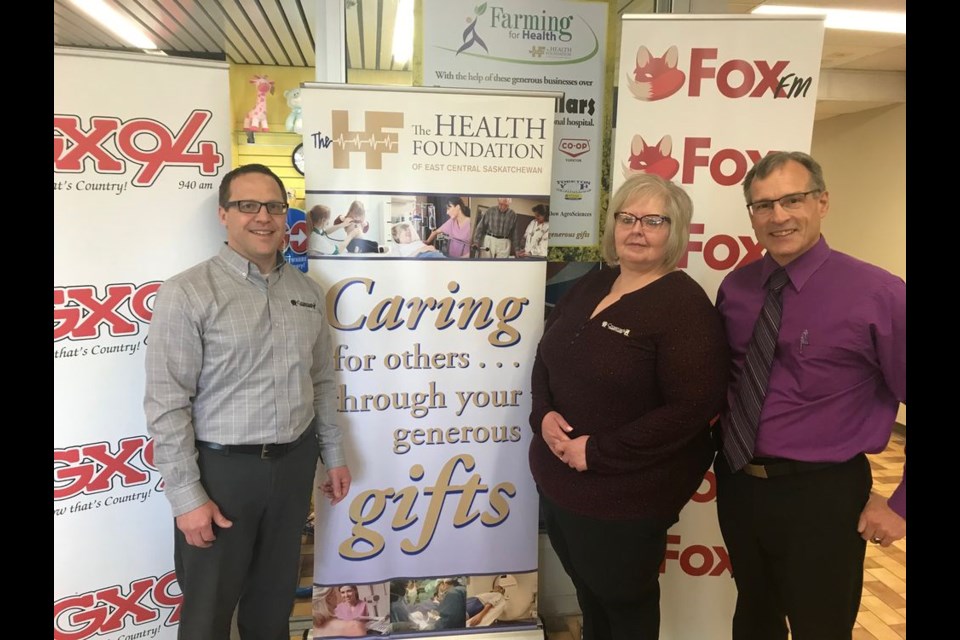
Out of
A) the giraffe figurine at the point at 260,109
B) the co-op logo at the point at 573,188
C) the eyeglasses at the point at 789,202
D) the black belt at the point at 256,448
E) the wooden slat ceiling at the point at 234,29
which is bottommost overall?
the black belt at the point at 256,448

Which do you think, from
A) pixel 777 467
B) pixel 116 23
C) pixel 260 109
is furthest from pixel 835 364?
pixel 116 23

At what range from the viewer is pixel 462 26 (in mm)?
2191

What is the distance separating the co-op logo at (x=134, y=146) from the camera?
1732mm

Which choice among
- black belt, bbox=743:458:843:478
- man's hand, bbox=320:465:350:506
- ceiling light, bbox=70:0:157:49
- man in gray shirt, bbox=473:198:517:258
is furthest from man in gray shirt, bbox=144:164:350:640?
ceiling light, bbox=70:0:157:49

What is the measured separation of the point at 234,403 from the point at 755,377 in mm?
1484

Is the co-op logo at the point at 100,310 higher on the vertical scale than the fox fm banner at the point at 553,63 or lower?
lower

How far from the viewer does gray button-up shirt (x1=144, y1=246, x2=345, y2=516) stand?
1.52 meters

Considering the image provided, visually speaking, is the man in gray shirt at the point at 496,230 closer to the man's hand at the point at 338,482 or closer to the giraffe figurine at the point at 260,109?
the man's hand at the point at 338,482

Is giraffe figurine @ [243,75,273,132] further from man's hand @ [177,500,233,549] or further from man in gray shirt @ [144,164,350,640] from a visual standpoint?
man's hand @ [177,500,233,549]

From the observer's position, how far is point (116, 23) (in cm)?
427

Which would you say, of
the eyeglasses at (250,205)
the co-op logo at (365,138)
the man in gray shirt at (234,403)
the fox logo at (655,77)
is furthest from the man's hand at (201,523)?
the fox logo at (655,77)

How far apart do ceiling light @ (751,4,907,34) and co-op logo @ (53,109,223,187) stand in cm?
409

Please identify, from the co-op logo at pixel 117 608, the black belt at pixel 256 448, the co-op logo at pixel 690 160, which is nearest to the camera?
the black belt at pixel 256 448
